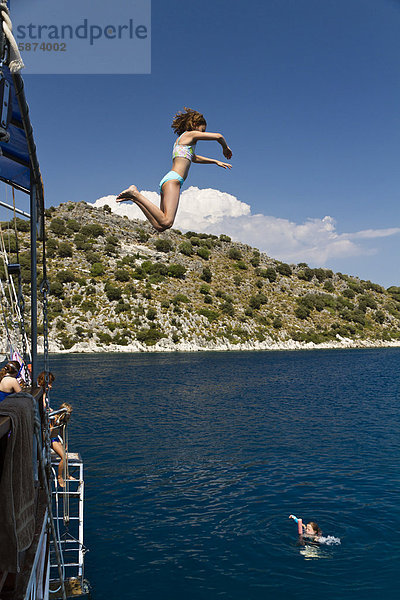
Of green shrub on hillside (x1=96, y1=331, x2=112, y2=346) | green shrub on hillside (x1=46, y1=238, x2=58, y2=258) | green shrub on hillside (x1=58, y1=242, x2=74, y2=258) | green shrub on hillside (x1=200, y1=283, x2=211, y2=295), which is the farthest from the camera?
green shrub on hillside (x1=200, y1=283, x2=211, y2=295)

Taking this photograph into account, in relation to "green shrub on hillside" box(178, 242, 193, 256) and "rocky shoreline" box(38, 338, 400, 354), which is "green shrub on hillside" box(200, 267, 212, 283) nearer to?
"green shrub on hillside" box(178, 242, 193, 256)

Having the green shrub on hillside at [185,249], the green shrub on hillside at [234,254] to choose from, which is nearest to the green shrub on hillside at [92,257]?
the green shrub on hillside at [185,249]

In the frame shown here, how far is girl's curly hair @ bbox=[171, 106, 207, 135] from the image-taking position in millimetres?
4188

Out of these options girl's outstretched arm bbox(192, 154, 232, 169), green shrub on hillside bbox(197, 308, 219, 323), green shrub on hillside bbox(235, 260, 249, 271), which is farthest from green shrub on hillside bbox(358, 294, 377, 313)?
girl's outstretched arm bbox(192, 154, 232, 169)

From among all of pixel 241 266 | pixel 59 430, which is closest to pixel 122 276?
pixel 241 266

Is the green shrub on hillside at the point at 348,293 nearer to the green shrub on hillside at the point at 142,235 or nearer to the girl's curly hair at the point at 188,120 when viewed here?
the green shrub on hillside at the point at 142,235

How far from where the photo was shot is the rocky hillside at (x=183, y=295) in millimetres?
106625

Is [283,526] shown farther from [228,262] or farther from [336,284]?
[336,284]

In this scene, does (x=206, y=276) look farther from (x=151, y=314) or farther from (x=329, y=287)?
(x=329, y=287)

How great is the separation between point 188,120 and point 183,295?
118 metres

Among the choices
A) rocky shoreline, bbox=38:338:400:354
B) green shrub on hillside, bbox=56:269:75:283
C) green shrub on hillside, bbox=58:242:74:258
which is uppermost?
green shrub on hillside, bbox=58:242:74:258

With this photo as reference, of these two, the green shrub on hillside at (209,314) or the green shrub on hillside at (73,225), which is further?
the green shrub on hillside at (73,225)

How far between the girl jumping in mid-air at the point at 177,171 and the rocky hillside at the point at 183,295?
98.1m

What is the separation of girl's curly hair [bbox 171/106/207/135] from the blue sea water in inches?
548
